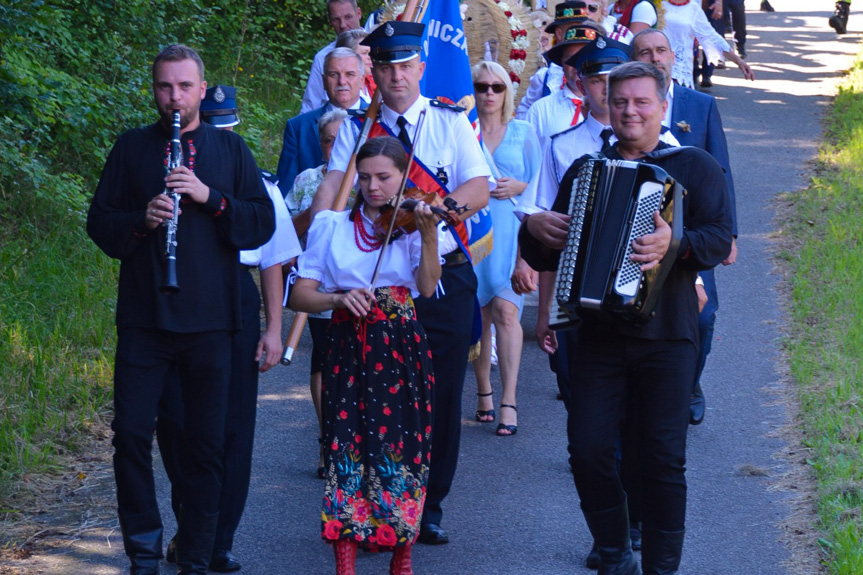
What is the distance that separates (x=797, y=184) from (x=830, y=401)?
6.17m

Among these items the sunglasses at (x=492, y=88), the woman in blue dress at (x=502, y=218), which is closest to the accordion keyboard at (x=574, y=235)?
the woman in blue dress at (x=502, y=218)

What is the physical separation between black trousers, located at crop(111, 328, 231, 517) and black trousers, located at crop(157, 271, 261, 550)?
0.77ft

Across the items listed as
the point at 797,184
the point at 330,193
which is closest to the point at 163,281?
the point at 330,193

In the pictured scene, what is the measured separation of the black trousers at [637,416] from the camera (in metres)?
4.76

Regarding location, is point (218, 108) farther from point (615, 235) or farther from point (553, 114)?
point (553, 114)

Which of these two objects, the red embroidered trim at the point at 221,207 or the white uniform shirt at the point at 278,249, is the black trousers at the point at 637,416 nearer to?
the white uniform shirt at the point at 278,249

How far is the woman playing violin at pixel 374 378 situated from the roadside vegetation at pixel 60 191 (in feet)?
6.76

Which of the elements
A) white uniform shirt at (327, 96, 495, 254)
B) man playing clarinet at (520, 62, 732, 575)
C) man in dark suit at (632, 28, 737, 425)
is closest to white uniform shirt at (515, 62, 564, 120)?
man in dark suit at (632, 28, 737, 425)

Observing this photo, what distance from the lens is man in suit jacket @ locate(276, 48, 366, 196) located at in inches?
285

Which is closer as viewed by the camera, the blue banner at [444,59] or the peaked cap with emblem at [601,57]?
the peaked cap with emblem at [601,57]

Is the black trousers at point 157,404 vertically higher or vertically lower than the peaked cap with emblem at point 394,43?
lower

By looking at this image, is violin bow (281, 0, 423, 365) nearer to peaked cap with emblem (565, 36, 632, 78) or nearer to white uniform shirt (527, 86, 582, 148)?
peaked cap with emblem (565, 36, 632, 78)

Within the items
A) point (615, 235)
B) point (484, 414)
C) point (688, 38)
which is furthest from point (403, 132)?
point (688, 38)

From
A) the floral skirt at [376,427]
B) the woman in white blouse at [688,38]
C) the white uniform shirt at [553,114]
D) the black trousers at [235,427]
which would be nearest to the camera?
the floral skirt at [376,427]
